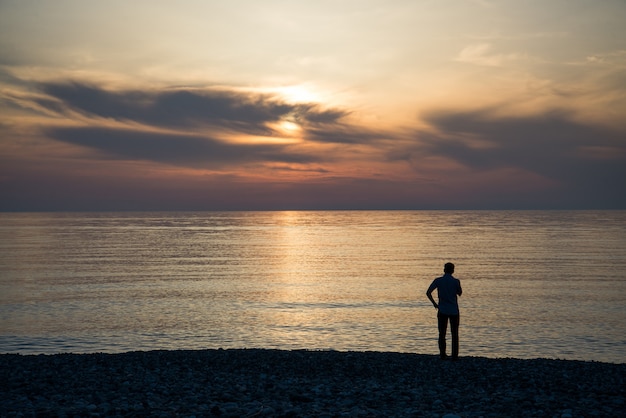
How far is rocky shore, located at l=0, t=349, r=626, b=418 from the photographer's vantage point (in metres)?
12.0

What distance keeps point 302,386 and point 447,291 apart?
20.3 feet

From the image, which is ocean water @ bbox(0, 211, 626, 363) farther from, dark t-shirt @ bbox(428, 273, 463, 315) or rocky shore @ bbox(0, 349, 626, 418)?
rocky shore @ bbox(0, 349, 626, 418)

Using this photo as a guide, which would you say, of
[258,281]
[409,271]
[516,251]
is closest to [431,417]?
[258,281]

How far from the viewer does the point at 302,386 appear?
47.8 ft

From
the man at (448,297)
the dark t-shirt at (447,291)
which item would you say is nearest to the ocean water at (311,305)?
the man at (448,297)

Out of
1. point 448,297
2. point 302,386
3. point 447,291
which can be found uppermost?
point 447,291

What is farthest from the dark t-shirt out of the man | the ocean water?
the ocean water

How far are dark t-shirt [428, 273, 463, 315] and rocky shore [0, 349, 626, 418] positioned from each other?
1.77 metres

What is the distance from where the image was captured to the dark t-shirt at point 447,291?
17.9 meters

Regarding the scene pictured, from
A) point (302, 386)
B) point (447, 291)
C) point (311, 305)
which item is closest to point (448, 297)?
point (447, 291)

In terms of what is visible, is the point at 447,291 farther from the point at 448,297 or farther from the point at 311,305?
the point at 311,305

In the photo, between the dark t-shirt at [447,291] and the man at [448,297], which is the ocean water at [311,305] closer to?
the man at [448,297]

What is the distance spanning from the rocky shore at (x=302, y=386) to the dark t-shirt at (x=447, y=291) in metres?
1.77

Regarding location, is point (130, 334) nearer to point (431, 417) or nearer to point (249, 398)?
point (249, 398)
